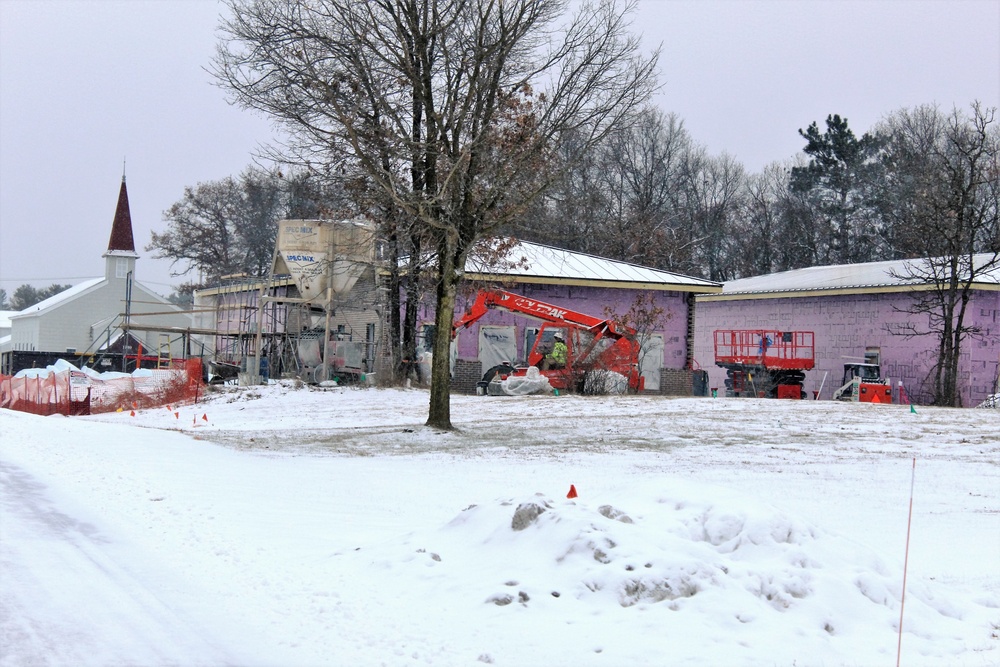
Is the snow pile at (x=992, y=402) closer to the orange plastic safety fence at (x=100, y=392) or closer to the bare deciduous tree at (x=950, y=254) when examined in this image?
the bare deciduous tree at (x=950, y=254)

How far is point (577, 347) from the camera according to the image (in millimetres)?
29891

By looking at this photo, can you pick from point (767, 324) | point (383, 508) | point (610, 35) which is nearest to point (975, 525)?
point (383, 508)

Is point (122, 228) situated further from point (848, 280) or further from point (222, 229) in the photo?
point (848, 280)

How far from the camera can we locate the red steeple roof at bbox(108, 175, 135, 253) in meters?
72.9

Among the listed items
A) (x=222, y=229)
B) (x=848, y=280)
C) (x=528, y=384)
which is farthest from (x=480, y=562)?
(x=222, y=229)

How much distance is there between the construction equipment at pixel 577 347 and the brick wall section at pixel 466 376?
1967mm

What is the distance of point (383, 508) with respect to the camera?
10.6 meters

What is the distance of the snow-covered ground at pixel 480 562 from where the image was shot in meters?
5.84

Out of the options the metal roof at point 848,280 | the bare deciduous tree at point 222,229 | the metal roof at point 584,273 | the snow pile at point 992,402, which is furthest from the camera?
the bare deciduous tree at point 222,229

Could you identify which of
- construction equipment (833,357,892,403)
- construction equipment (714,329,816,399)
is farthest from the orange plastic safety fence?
construction equipment (833,357,892,403)

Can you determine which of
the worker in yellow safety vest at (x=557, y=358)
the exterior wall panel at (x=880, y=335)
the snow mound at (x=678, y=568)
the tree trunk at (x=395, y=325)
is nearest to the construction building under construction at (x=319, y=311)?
the tree trunk at (x=395, y=325)

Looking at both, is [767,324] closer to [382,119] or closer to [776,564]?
[382,119]

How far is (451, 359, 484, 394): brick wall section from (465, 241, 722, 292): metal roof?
3091 millimetres

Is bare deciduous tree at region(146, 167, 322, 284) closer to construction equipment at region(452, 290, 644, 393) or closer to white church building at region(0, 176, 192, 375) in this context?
white church building at region(0, 176, 192, 375)
